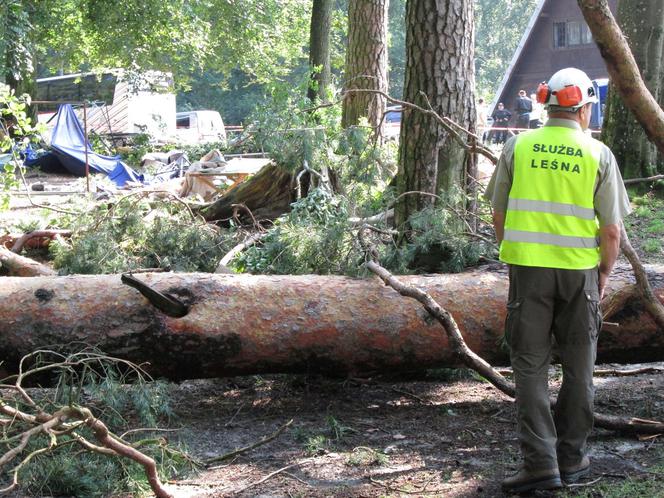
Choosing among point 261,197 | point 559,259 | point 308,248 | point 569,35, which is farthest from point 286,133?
point 569,35

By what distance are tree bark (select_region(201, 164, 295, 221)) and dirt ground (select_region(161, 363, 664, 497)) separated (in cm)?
380

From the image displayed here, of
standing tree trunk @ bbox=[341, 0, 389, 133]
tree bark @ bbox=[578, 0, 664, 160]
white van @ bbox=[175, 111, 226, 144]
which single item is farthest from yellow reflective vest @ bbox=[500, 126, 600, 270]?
white van @ bbox=[175, 111, 226, 144]

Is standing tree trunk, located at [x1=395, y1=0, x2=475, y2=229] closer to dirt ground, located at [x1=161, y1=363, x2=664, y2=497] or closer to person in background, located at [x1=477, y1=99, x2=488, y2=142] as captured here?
person in background, located at [x1=477, y1=99, x2=488, y2=142]

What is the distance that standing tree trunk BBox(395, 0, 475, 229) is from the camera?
22.8 feet

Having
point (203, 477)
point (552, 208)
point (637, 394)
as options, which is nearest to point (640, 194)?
point (637, 394)

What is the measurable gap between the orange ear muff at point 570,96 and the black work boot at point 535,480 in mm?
1642

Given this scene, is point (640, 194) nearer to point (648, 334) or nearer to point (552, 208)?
point (648, 334)

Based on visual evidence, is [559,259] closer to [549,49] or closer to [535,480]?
[535,480]

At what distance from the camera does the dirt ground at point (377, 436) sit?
392 cm

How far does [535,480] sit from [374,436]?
118 centimetres

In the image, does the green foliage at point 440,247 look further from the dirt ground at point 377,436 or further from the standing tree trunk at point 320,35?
the standing tree trunk at point 320,35

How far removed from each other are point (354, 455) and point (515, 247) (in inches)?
54.1

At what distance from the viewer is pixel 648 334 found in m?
4.84

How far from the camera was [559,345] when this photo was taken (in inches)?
153
